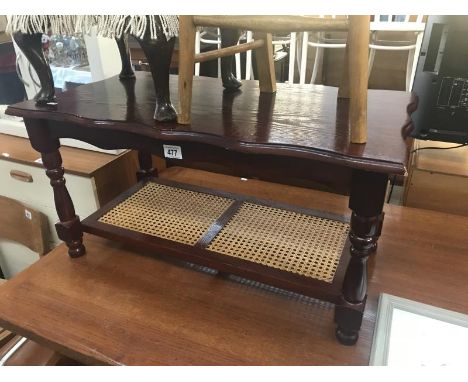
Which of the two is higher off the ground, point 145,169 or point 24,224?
point 145,169

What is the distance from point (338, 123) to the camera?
667mm

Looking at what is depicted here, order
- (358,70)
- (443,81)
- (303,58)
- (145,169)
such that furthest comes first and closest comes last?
(303,58)
(145,169)
(443,81)
(358,70)

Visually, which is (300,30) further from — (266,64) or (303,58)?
(303,58)

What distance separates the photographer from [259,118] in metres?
0.70

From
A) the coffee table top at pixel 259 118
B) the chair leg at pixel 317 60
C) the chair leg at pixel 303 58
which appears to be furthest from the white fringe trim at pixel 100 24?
the chair leg at pixel 317 60

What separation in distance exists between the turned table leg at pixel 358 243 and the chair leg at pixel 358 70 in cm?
7

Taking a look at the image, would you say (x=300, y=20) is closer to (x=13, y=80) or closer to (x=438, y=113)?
(x=438, y=113)

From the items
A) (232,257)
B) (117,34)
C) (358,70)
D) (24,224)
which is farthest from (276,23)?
(24,224)

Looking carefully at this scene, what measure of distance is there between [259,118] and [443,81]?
56 cm

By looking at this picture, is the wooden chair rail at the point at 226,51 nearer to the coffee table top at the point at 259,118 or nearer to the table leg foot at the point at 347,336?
the coffee table top at the point at 259,118

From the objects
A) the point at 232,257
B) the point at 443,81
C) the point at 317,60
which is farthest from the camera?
the point at 317,60

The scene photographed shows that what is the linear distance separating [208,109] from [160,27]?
181mm

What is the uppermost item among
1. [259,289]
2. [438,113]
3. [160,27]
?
[160,27]

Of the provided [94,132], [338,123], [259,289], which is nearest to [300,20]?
[338,123]
